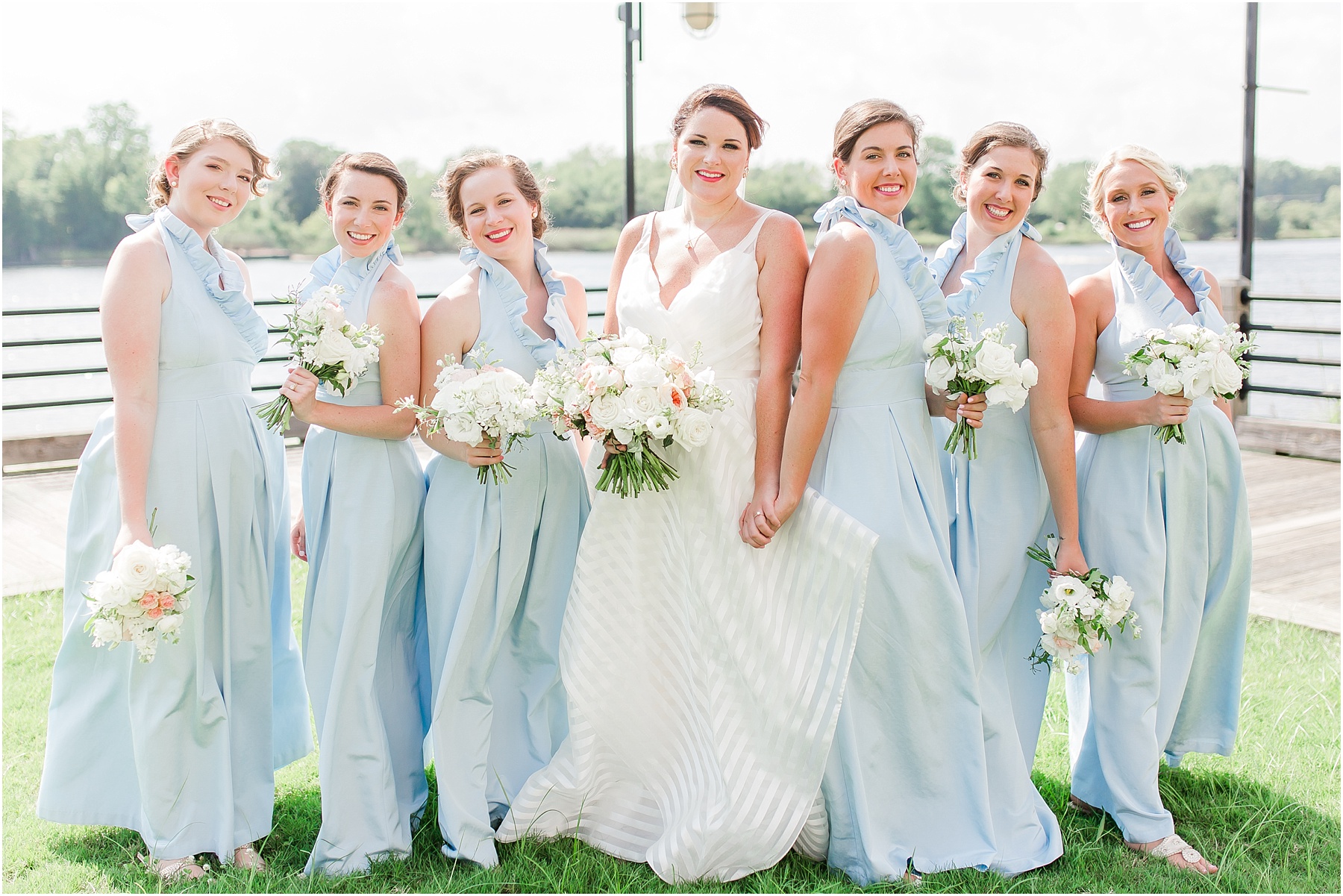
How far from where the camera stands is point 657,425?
3264 mm

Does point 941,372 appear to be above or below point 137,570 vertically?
above

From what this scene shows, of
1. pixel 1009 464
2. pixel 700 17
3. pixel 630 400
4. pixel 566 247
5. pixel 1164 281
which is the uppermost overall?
pixel 566 247

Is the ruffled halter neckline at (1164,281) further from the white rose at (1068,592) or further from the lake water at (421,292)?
the lake water at (421,292)

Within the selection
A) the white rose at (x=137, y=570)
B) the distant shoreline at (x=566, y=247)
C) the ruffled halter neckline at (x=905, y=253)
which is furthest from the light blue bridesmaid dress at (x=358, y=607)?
the distant shoreline at (x=566, y=247)

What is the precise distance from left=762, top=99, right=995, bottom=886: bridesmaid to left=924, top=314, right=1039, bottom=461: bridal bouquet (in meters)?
0.13

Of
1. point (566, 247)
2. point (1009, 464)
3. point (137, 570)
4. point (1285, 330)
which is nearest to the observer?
point (137, 570)

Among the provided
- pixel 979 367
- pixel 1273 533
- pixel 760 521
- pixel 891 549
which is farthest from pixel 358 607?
pixel 1273 533

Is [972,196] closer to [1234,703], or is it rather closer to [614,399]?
[614,399]

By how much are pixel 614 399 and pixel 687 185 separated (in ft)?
3.15

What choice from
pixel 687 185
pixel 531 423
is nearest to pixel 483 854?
pixel 531 423

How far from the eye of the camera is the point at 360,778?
3.78 metres

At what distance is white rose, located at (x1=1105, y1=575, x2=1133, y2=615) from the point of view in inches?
147

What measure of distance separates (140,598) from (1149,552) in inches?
137

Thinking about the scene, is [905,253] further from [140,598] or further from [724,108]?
[140,598]
